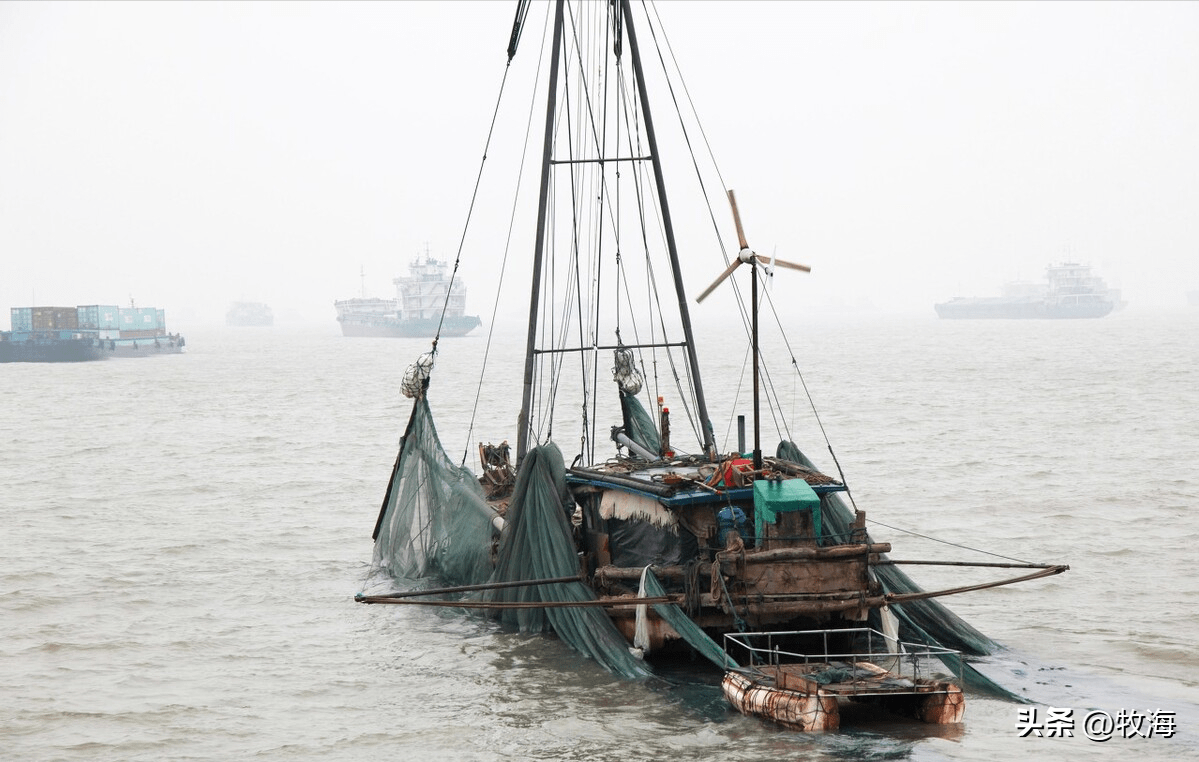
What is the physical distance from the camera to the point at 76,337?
14712 centimetres

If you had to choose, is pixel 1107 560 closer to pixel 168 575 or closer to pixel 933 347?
pixel 168 575

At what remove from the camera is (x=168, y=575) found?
2434 cm

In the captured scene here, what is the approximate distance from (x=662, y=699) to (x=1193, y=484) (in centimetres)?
2217

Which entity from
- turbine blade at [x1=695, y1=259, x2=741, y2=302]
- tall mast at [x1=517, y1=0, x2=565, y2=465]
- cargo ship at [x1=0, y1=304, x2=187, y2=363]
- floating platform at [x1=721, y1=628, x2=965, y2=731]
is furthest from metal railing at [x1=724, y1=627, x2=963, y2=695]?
cargo ship at [x1=0, y1=304, x2=187, y2=363]

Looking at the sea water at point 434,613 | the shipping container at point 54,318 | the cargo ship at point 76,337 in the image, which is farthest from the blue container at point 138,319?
the sea water at point 434,613

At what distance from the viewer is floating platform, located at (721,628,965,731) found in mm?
12797

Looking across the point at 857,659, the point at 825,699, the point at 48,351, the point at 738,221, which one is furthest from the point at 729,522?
the point at 48,351

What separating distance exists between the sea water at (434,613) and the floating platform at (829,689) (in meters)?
0.21

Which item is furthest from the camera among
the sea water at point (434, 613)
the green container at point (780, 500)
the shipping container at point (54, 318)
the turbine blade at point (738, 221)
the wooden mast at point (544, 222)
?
the shipping container at point (54, 318)

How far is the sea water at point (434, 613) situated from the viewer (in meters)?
14.2

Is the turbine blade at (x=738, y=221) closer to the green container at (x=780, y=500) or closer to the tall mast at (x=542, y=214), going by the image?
the green container at (x=780, y=500)

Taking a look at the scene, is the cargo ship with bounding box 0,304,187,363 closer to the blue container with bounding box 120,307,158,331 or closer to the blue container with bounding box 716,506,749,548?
the blue container with bounding box 120,307,158,331

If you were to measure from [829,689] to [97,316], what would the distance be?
16107cm

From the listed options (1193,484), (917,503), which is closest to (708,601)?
(917,503)
